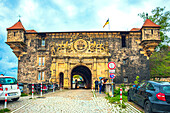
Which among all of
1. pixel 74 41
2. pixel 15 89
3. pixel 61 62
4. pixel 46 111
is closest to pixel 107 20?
pixel 74 41

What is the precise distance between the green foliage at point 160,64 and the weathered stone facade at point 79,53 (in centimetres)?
618

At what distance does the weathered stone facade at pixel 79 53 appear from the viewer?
80.3 ft

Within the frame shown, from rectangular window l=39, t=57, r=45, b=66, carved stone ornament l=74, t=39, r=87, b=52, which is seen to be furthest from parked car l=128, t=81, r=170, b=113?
rectangular window l=39, t=57, r=45, b=66

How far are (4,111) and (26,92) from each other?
23.7ft

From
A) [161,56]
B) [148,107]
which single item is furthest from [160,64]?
[148,107]

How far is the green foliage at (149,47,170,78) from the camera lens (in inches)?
1146

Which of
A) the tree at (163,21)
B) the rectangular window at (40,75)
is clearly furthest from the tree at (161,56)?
the rectangular window at (40,75)

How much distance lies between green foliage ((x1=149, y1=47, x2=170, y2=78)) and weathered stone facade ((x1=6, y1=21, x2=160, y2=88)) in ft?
20.3

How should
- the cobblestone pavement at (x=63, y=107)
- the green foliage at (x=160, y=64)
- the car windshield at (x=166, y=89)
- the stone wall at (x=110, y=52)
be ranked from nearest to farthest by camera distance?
the car windshield at (x=166, y=89) → the cobblestone pavement at (x=63, y=107) → the stone wall at (x=110, y=52) → the green foliage at (x=160, y=64)

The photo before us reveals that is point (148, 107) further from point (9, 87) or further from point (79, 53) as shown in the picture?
point (79, 53)

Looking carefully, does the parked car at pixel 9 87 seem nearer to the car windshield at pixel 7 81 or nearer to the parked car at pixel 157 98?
the car windshield at pixel 7 81

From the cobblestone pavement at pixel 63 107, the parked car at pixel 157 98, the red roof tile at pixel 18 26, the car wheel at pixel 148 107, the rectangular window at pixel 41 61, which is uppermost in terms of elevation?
the red roof tile at pixel 18 26

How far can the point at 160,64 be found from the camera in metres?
31.0

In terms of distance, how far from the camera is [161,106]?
6.58 m
